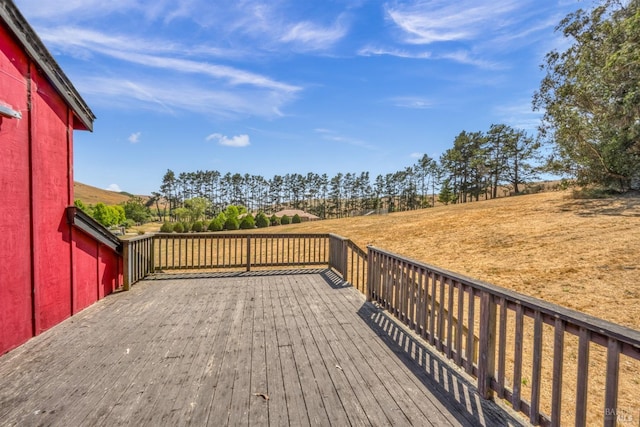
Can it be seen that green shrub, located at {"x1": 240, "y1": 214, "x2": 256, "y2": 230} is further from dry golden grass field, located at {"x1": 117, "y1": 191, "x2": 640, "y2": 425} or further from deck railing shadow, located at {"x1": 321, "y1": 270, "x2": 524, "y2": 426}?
deck railing shadow, located at {"x1": 321, "y1": 270, "x2": 524, "y2": 426}

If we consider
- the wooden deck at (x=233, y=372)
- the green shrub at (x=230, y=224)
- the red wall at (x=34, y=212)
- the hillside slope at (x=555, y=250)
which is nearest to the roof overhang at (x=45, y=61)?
the red wall at (x=34, y=212)

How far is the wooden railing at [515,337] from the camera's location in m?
1.40

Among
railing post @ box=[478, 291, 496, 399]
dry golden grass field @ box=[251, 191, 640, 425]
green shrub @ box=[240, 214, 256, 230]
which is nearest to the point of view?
railing post @ box=[478, 291, 496, 399]

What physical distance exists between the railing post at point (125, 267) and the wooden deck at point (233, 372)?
0.87 metres

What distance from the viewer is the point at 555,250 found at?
859 centimetres

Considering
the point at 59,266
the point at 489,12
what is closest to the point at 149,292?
the point at 59,266

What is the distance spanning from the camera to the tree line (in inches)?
1453

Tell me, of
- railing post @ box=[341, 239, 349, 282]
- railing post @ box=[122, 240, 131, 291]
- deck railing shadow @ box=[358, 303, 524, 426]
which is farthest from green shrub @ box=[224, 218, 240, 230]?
deck railing shadow @ box=[358, 303, 524, 426]

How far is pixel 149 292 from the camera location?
4.94m

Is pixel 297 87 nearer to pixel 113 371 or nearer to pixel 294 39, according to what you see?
pixel 294 39

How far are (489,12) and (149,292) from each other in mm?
9371

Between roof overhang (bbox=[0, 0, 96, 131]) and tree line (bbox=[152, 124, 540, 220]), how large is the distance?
1475 inches

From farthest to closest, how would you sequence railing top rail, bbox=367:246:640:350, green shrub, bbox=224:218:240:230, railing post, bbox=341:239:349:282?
1. green shrub, bbox=224:218:240:230
2. railing post, bbox=341:239:349:282
3. railing top rail, bbox=367:246:640:350

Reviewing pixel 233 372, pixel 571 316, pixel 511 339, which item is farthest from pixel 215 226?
pixel 571 316
